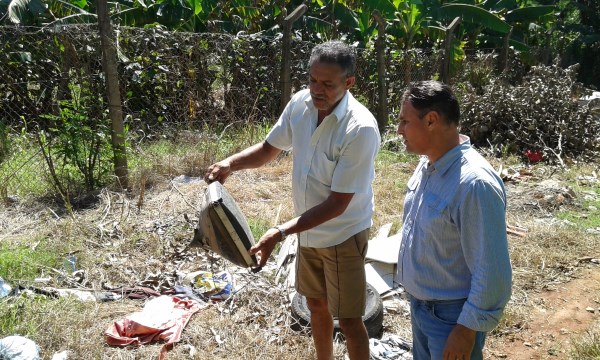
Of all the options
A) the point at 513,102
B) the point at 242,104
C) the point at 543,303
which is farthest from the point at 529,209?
the point at 242,104

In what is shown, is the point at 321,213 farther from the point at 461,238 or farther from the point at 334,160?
the point at 461,238

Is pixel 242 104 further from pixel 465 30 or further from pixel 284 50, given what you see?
pixel 465 30

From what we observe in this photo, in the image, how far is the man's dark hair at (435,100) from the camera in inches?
79.8

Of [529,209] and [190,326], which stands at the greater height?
[190,326]

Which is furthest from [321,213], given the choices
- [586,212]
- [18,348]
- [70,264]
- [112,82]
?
[586,212]

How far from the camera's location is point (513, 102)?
9.59 metres

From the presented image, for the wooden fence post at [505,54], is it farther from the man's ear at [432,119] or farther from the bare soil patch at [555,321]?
the man's ear at [432,119]

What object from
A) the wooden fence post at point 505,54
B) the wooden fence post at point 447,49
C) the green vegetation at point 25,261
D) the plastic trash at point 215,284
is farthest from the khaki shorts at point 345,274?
the wooden fence post at point 505,54

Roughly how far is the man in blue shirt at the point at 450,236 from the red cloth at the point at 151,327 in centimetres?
210

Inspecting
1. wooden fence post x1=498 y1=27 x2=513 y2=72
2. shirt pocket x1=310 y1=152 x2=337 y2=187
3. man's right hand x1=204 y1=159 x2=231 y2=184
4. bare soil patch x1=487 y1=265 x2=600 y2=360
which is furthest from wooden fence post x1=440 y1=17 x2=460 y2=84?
shirt pocket x1=310 y1=152 x2=337 y2=187

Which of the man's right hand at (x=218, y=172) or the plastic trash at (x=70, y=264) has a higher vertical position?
the man's right hand at (x=218, y=172)

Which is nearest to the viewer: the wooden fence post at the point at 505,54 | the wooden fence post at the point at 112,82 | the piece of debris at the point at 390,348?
the piece of debris at the point at 390,348

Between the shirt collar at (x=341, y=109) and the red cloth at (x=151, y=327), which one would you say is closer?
the shirt collar at (x=341, y=109)

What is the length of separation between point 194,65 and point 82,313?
489 centimetres
